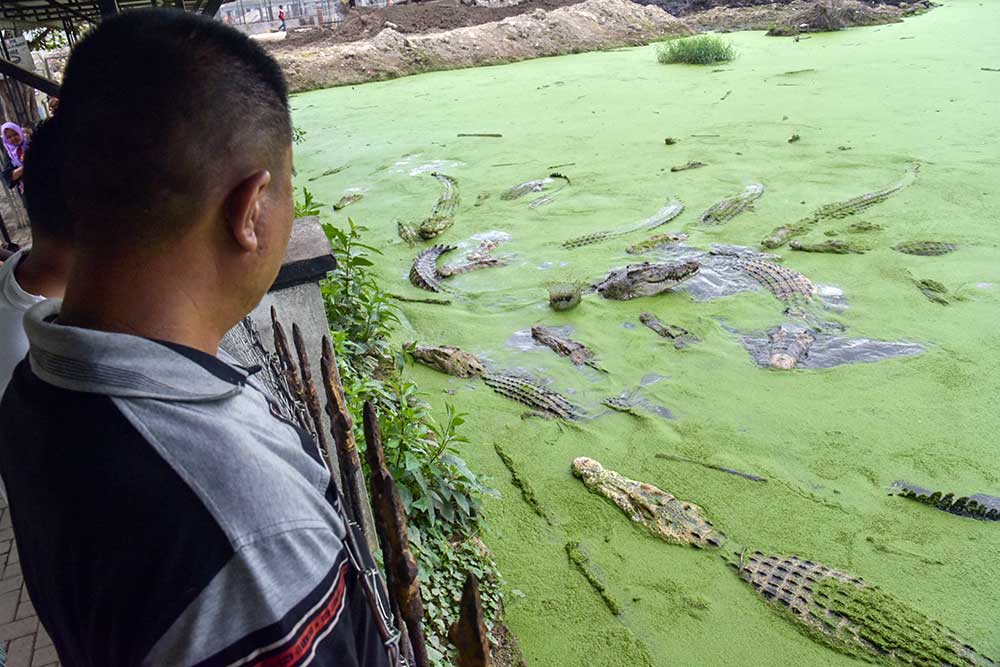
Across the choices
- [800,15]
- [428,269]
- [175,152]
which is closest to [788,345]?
[428,269]

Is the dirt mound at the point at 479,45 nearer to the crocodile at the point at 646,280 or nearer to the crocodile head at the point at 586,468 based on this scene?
the crocodile at the point at 646,280

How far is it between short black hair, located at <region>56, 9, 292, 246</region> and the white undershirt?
2.20 feet

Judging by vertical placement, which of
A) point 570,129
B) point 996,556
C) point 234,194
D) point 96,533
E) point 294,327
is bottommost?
point 996,556

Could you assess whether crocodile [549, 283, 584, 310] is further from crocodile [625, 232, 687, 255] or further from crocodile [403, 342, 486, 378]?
crocodile [625, 232, 687, 255]

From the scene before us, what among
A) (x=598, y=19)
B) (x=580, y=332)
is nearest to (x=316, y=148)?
(x=580, y=332)

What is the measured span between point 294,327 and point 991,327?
11.4 ft

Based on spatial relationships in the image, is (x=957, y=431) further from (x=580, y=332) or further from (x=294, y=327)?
(x=294, y=327)

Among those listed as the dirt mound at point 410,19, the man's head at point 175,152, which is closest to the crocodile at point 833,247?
the man's head at point 175,152

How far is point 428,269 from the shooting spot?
4.46 metres

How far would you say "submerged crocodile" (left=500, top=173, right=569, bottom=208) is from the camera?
5609 mm

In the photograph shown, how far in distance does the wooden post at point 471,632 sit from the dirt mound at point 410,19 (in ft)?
48.2

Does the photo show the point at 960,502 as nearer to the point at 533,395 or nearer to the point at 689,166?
the point at 533,395

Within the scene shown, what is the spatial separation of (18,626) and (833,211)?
4.92 metres

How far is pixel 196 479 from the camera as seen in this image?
0.53m
